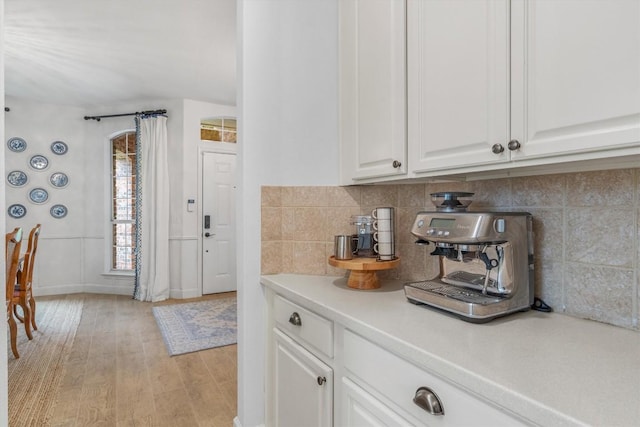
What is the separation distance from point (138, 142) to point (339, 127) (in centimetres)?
414

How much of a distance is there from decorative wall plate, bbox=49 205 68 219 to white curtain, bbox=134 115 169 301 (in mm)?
1185

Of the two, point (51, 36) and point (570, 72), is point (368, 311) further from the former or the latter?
point (51, 36)

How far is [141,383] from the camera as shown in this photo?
8.25ft

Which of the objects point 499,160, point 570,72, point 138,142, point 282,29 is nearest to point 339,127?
point 282,29

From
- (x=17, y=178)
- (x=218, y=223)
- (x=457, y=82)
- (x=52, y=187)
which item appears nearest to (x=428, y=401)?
(x=457, y=82)

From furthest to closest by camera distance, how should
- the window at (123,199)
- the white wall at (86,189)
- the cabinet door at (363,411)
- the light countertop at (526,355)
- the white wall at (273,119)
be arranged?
the window at (123,199)
the white wall at (86,189)
the white wall at (273,119)
the cabinet door at (363,411)
the light countertop at (526,355)

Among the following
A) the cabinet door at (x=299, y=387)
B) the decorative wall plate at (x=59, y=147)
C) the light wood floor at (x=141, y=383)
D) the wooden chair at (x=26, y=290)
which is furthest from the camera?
the decorative wall plate at (x=59, y=147)

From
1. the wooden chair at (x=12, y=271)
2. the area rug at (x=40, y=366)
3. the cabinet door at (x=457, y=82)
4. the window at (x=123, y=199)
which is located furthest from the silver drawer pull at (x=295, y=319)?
the window at (x=123, y=199)

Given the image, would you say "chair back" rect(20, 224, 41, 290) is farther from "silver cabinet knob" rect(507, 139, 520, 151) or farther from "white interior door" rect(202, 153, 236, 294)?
"silver cabinet knob" rect(507, 139, 520, 151)

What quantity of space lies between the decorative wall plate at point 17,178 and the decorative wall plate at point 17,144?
31 centimetres

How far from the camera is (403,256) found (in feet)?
5.96

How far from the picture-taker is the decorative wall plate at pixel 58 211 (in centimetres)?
511

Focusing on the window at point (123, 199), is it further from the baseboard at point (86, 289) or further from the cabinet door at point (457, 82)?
the cabinet door at point (457, 82)

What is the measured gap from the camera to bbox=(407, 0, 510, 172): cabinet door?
1.04 metres
